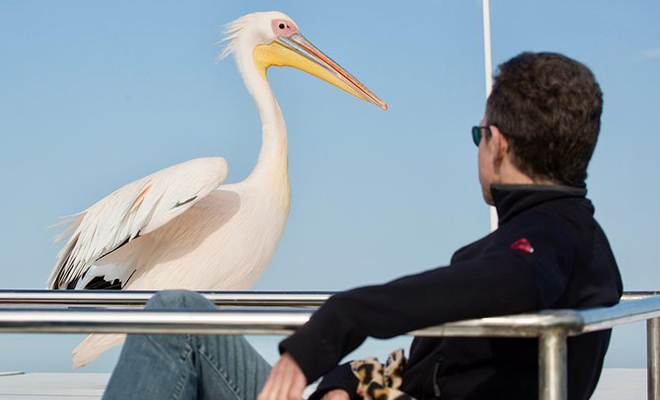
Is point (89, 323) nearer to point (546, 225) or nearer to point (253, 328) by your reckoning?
point (253, 328)

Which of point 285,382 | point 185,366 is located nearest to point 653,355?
point 185,366

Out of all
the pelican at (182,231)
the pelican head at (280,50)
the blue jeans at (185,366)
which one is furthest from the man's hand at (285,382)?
the pelican head at (280,50)

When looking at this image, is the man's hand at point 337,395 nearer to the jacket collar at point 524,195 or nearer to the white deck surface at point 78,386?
the jacket collar at point 524,195

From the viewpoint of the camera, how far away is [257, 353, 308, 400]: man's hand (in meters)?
1.17

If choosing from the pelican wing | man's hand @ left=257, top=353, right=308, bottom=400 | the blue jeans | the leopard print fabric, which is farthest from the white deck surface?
man's hand @ left=257, top=353, right=308, bottom=400

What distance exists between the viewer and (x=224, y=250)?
5.04 metres

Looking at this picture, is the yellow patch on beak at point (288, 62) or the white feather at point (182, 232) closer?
the white feather at point (182, 232)

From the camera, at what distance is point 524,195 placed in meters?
1.42

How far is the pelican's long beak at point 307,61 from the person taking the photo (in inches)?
244

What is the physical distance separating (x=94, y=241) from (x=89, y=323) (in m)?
3.90

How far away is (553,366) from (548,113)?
0.40 meters

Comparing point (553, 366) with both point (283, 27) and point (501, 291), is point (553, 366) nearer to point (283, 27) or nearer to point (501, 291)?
point (501, 291)

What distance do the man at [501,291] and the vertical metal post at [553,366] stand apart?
54mm

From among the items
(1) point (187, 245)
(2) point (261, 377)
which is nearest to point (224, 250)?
(1) point (187, 245)
